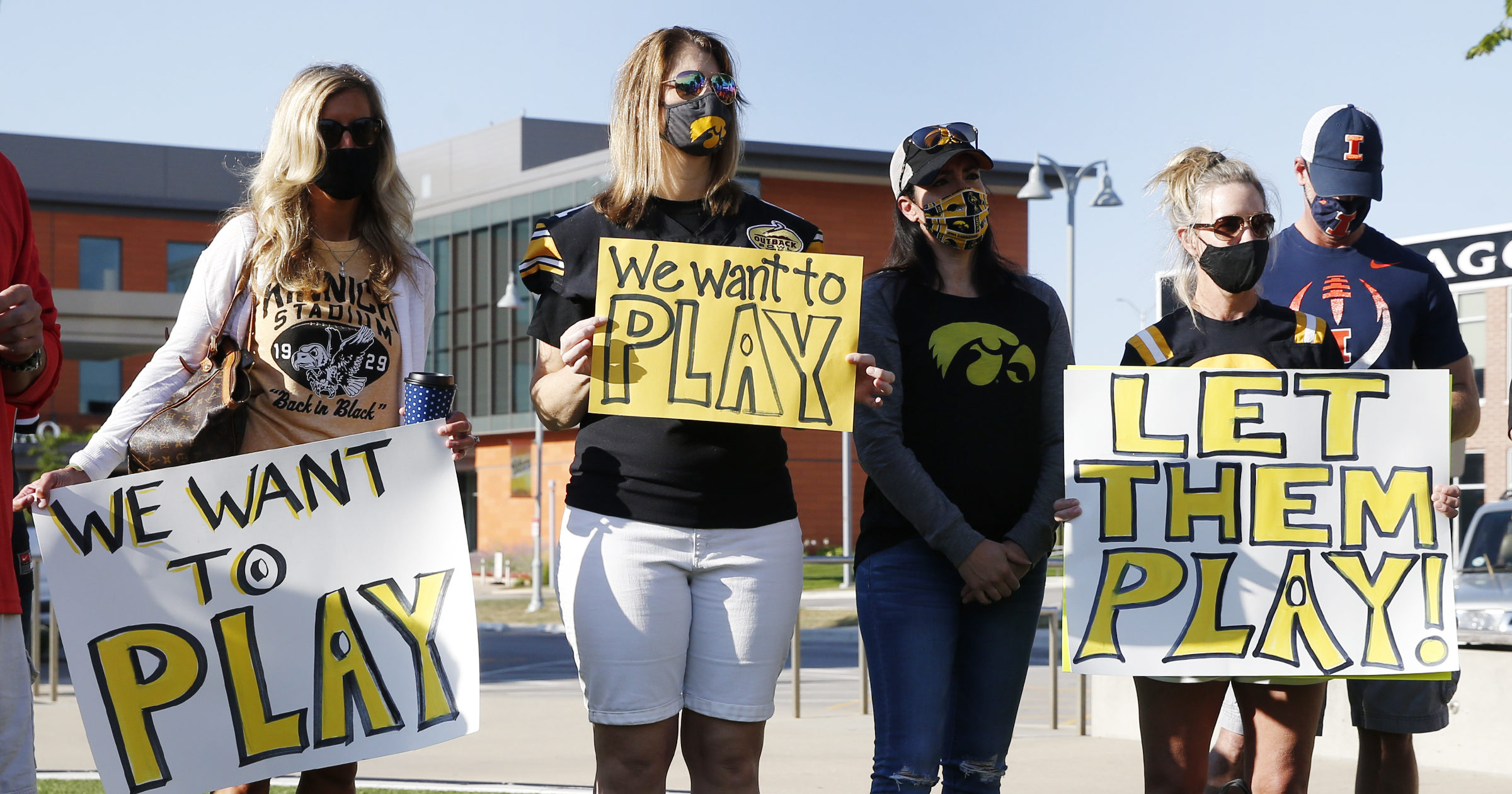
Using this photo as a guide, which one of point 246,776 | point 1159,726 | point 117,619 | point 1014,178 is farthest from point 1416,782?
point 1014,178

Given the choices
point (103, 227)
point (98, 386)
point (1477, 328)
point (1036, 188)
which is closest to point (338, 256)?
point (1036, 188)

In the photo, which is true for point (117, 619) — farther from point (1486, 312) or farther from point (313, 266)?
point (1486, 312)

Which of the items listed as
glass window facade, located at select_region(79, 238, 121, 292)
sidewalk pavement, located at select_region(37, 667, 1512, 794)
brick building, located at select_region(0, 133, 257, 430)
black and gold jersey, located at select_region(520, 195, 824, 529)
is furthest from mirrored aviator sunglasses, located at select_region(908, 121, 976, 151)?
glass window facade, located at select_region(79, 238, 121, 292)

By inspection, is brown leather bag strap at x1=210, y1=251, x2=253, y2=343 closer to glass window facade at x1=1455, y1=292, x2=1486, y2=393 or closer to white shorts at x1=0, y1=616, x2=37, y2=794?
white shorts at x1=0, y1=616, x2=37, y2=794

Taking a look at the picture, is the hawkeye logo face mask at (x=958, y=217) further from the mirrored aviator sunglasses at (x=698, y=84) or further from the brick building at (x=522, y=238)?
the brick building at (x=522, y=238)

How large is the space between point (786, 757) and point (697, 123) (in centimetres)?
555

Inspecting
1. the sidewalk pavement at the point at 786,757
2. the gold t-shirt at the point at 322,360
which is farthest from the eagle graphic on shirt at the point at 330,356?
the sidewalk pavement at the point at 786,757

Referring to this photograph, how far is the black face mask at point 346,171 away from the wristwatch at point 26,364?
903 mm

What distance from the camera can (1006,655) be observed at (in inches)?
154

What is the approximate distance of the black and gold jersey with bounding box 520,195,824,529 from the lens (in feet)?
11.4

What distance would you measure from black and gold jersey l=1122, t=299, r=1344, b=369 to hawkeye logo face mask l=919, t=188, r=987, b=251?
602 mm

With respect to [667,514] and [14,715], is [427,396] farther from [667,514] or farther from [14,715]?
[14,715]

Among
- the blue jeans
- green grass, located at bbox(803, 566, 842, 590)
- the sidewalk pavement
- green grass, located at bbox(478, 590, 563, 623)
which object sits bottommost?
green grass, located at bbox(803, 566, 842, 590)

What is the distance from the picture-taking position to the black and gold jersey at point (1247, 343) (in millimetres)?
4145
